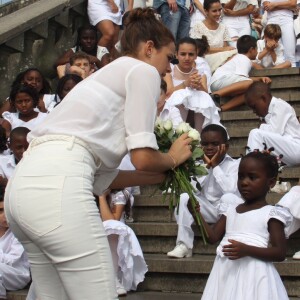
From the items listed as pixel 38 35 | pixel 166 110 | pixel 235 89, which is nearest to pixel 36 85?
pixel 38 35

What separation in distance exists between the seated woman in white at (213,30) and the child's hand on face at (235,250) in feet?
21.4

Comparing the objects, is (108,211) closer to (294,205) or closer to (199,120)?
(294,205)

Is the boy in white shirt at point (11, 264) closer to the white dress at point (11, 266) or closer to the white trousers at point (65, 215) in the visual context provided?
the white dress at point (11, 266)

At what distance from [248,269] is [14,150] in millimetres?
3583

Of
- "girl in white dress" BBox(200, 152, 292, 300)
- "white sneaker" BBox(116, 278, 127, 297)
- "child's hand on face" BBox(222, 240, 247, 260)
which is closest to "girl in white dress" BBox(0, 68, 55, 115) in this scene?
"white sneaker" BBox(116, 278, 127, 297)

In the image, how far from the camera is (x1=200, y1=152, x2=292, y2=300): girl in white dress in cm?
622

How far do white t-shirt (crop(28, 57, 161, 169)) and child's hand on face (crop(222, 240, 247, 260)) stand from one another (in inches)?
90.2

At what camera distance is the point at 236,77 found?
36.1 ft

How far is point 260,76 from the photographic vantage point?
37.6 ft

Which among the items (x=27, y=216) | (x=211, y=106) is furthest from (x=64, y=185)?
(x=211, y=106)

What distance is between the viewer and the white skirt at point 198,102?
9.88 m

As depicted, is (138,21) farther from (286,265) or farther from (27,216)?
(286,265)

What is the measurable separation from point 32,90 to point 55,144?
6.20 meters

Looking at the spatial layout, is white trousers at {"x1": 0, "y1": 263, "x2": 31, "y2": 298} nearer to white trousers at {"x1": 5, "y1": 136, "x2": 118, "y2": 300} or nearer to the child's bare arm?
the child's bare arm
